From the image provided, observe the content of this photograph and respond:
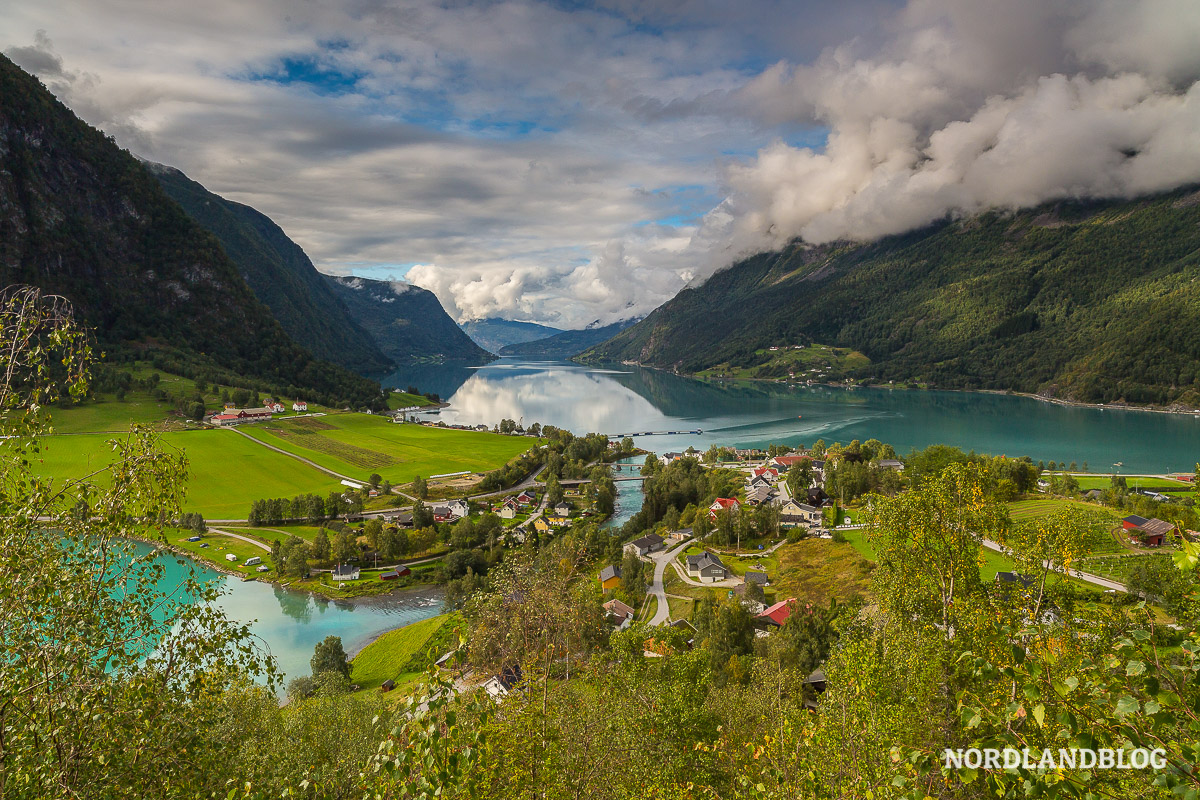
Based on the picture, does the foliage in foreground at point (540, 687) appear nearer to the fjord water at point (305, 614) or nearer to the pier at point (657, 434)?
the fjord water at point (305, 614)

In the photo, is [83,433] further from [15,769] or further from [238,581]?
[15,769]

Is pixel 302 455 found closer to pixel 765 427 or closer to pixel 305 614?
pixel 305 614

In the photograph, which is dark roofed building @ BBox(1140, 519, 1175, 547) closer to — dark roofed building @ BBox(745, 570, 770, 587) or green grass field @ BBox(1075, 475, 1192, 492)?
dark roofed building @ BBox(745, 570, 770, 587)

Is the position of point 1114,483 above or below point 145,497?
below

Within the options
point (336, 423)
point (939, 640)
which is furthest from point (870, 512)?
point (336, 423)

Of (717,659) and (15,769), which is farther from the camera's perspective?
(717,659)

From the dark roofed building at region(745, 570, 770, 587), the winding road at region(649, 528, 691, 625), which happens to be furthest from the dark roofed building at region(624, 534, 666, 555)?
the dark roofed building at region(745, 570, 770, 587)
